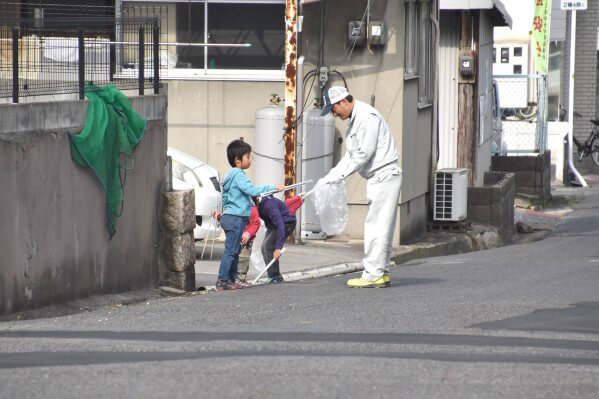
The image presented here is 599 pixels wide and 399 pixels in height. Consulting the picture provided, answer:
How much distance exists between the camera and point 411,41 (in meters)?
16.2

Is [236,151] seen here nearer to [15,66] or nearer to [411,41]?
[15,66]

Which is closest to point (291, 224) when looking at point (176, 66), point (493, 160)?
point (176, 66)

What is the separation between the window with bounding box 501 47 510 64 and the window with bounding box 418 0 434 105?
1368cm

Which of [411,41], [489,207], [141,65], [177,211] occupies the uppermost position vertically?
[411,41]

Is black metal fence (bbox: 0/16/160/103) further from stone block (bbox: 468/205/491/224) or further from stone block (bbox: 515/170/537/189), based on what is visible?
stone block (bbox: 515/170/537/189)

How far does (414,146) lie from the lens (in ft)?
54.0

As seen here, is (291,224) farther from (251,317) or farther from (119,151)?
(251,317)

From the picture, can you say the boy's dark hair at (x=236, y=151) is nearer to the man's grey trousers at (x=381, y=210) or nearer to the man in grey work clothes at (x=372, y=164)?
the man in grey work clothes at (x=372, y=164)

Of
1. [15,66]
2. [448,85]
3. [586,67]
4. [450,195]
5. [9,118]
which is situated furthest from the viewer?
[586,67]

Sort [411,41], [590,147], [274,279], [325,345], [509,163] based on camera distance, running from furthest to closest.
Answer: [590,147]
[509,163]
[411,41]
[274,279]
[325,345]

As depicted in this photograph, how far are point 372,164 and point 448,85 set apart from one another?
10121 mm

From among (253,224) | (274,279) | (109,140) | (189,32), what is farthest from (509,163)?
(109,140)

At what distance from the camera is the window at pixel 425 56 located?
16891 millimetres

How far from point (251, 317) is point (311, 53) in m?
7.50
